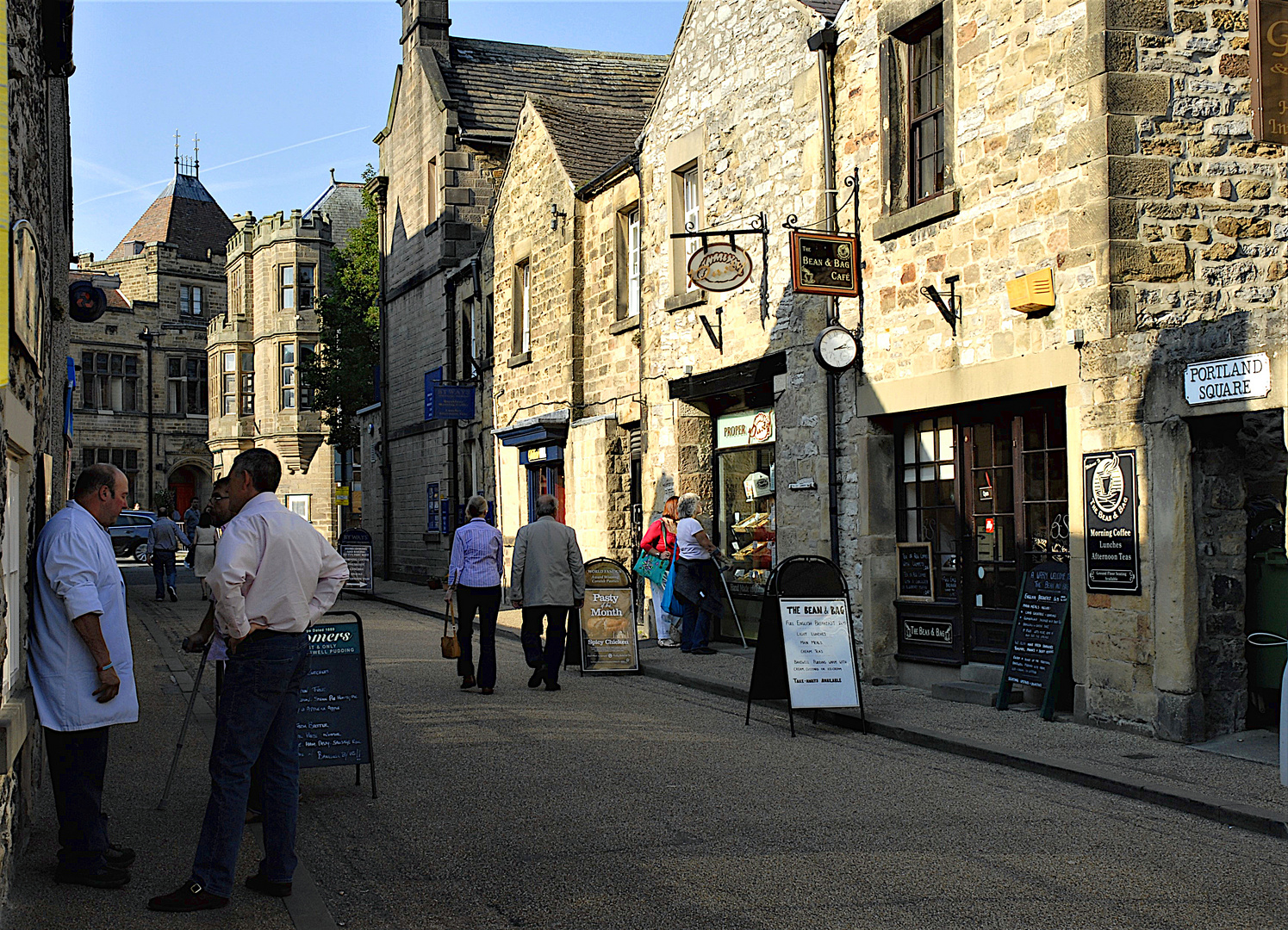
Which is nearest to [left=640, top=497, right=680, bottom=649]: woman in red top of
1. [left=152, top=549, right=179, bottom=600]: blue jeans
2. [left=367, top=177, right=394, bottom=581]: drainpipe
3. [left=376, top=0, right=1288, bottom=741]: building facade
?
[left=376, top=0, right=1288, bottom=741]: building facade

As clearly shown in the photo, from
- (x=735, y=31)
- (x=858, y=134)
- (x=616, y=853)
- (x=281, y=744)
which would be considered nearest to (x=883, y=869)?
(x=616, y=853)

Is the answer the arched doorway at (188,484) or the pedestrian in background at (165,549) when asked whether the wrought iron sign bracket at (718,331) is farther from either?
the arched doorway at (188,484)

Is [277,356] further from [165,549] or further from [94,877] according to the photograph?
[94,877]

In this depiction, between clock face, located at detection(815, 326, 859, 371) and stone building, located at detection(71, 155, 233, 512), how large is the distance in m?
49.4

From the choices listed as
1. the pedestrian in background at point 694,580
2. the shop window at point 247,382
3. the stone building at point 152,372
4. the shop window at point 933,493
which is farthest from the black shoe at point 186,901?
the stone building at point 152,372

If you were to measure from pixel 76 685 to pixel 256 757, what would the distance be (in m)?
0.84

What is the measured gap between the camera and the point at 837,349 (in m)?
12.4

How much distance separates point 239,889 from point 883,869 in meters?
2.79

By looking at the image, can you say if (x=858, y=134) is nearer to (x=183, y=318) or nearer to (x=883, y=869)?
(x=883, y=869)

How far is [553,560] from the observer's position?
1214 cm

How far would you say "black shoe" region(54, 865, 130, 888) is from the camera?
18.0ft

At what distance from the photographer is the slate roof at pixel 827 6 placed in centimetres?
1327

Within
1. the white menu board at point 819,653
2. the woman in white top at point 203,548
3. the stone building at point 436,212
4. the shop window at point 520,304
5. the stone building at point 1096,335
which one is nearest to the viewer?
the stone building at point 1096,335

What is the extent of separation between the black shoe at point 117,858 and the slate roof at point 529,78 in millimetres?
22504
